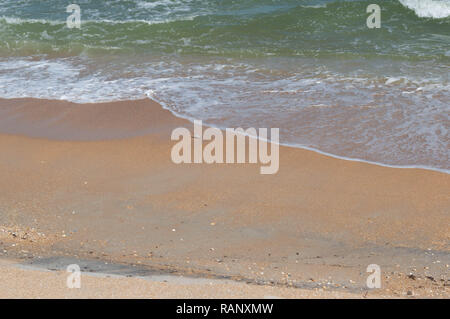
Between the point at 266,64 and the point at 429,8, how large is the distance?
474 centimetres

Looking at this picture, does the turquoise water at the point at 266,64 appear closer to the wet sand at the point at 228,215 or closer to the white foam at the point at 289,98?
the white foam at the point at 289,98

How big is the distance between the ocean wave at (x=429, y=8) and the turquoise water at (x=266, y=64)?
0.02m

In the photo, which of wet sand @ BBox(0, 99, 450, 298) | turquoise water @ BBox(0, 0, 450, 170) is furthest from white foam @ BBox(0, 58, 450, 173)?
wet sand @ BBox(0, 99, 450, 298)

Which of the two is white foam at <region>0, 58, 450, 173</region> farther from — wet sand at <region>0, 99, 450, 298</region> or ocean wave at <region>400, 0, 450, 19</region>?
ocean wave at <region>400, 0, 450, 19</region>

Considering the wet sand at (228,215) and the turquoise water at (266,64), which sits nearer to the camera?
the wet sand at (228,215)

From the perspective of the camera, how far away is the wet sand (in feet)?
12.9

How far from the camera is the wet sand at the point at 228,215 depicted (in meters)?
3.92

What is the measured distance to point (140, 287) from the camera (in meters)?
3.30

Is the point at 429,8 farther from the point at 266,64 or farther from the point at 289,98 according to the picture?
the point at 289,98

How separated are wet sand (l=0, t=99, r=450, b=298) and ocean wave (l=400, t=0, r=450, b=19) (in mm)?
7336

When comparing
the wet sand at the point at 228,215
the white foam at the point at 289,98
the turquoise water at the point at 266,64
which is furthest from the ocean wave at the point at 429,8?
the wet sand at the point at 228,215

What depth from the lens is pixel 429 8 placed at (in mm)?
11867
